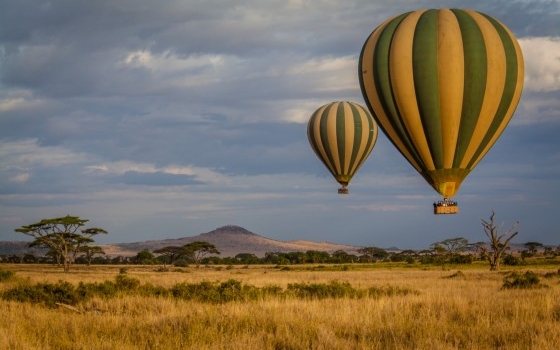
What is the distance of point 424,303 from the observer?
17859mm

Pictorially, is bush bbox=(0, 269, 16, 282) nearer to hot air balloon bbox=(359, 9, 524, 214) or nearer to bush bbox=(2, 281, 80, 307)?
bush bbox=(2, 281, 80, 307)

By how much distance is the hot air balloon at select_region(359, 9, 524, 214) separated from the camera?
26.3 meters

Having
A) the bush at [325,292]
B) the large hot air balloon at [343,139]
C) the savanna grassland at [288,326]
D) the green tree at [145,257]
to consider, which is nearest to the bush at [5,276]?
the savanna grassland at [288,326]

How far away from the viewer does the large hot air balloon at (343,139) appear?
51.0m

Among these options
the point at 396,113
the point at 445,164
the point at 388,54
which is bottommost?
the point at 445,164

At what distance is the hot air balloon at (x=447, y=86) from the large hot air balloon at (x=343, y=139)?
22928mm

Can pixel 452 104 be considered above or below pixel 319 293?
above

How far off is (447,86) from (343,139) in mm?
24650

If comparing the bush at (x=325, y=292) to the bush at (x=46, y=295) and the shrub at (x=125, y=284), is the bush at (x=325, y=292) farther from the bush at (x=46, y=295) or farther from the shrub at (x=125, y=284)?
the bush at (x=46, y=295)

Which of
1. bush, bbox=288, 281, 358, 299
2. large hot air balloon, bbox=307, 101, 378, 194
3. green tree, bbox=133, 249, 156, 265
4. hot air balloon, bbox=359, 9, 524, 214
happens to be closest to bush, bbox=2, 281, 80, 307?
bush, bbox=288, 281, 358, 299

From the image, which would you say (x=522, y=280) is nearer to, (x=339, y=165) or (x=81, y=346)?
(x=81, y=346)

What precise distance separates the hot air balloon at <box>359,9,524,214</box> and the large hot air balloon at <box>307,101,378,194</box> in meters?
22.9

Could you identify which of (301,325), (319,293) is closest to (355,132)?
(319,293)

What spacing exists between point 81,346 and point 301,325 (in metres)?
4.52
